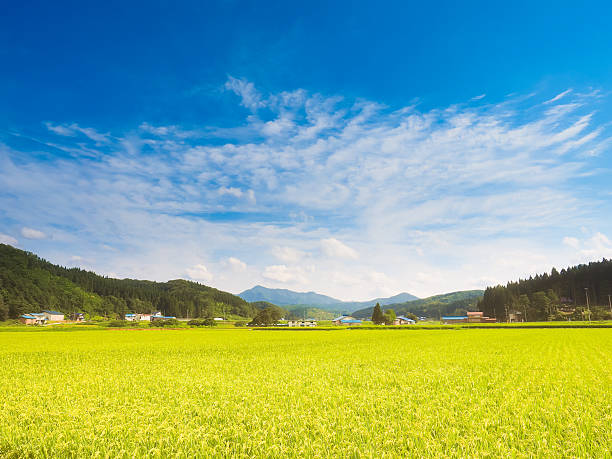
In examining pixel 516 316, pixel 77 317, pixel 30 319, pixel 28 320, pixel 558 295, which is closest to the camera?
pixel 28 320

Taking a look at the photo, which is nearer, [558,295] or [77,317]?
[558,295]

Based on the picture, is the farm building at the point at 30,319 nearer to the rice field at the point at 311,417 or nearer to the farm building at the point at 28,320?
the farm building at the point at 28,320

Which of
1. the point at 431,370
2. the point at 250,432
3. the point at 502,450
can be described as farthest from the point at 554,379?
the point at 250,432

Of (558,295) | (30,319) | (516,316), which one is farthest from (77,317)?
(558,295)

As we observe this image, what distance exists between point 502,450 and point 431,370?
1070 cm

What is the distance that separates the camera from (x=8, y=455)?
19.9 feet

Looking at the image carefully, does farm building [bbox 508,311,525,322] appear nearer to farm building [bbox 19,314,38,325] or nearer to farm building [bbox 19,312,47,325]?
farm building [bbox 19,312,47,325]

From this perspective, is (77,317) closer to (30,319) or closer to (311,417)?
(30,319)

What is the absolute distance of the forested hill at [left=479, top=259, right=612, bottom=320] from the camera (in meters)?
152

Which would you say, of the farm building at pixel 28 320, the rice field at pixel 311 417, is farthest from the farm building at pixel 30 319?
the rice field at pixel 311 417

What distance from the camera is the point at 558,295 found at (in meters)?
169

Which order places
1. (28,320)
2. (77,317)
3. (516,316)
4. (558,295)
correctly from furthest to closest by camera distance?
(77,317) → (516,316) → (558,295) → (28,320)

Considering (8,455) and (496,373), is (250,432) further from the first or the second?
(496,373)

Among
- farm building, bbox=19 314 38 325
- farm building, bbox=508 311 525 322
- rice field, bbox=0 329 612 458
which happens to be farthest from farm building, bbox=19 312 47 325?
farm building, bbox=508 311 525 322
